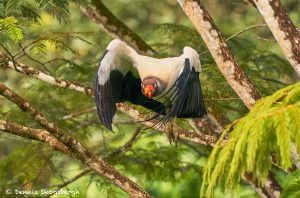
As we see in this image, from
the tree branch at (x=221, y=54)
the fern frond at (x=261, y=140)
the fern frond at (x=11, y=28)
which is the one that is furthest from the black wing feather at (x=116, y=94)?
the fern frond at (x=261, y=140)

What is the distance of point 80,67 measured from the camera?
506cm

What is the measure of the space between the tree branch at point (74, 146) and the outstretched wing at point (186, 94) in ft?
1.54

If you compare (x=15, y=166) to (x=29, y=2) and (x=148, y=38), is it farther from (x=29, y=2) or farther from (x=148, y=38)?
(x=148, y=38)

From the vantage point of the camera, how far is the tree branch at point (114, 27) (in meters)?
5.39

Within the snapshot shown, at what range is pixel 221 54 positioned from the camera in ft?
12.4

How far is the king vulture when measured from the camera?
376cm

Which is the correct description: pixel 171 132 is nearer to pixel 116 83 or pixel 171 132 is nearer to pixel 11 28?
pixel 116 83

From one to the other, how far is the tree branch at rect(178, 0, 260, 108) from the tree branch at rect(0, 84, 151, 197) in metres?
0.83

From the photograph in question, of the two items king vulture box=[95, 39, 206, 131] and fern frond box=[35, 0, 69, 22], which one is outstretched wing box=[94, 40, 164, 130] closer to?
king vulture box=[95, 39, 206, 131]

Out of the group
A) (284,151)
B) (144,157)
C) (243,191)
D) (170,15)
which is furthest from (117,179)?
(170,15)

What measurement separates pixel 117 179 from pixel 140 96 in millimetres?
968

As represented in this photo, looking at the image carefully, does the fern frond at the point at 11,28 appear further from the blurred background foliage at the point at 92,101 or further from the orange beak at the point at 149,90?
the orange beak at the point at 149,90

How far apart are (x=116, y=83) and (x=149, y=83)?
13.0 inches

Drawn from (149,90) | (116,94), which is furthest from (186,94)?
(116,94)
